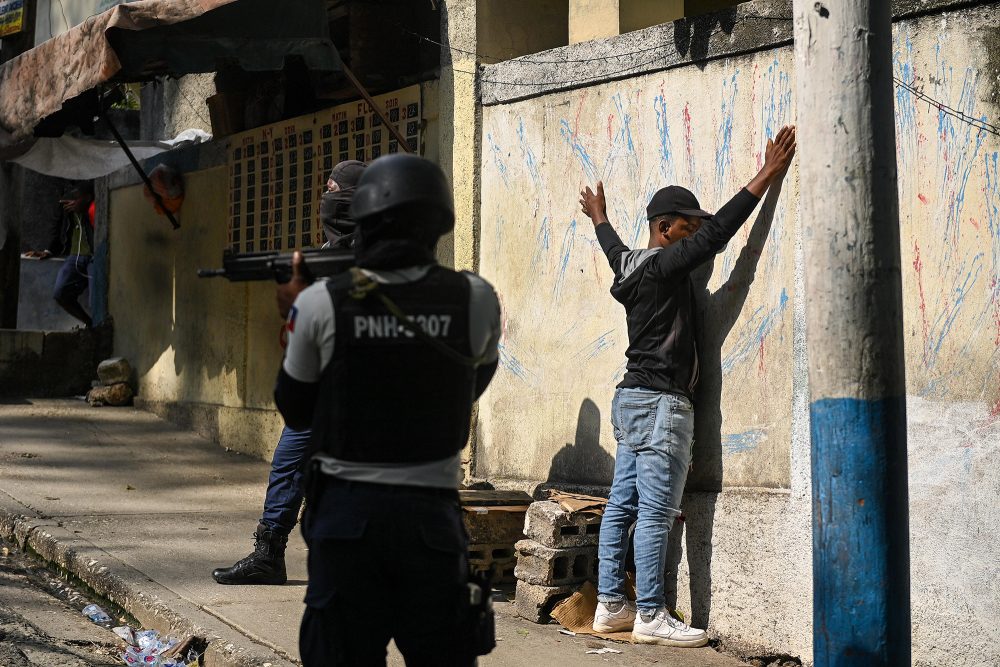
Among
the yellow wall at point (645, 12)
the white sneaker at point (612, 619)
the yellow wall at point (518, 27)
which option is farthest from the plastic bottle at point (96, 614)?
the yellow wall at point (645, 12)

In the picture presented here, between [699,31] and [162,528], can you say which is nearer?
[699,31]

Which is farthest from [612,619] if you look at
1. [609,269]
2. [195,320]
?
[195,320]

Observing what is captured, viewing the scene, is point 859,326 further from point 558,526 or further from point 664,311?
point 558,526

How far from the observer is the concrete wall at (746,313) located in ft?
14.4

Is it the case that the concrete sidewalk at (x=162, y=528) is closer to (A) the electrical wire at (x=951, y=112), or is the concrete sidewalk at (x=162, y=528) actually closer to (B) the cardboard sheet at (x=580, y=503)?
(B) the cardboard sheet at (x=580, y=503)

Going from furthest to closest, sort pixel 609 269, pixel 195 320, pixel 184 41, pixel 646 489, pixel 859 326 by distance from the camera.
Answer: pixel 195 320
pixel 184 41
pixel 609 269
pixel 646 489
pixel 859 326

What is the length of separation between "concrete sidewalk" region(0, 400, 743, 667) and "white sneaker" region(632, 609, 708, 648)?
0.05 metres

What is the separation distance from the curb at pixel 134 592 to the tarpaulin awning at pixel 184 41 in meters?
2.83

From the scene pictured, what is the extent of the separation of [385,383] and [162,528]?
14.0 ft

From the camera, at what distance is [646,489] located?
16.8ft

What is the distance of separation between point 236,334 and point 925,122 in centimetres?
618

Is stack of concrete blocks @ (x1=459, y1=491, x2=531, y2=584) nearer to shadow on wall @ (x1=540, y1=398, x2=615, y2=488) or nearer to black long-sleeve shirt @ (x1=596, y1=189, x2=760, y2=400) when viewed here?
shadow on wall @ (x1=540, y1=398, x2=615, y2=488)

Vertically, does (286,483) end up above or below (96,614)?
above

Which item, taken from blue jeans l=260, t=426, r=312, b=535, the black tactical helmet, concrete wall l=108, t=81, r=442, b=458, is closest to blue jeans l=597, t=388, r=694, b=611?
blue jeans l=260, t=426, r=312, b=535
